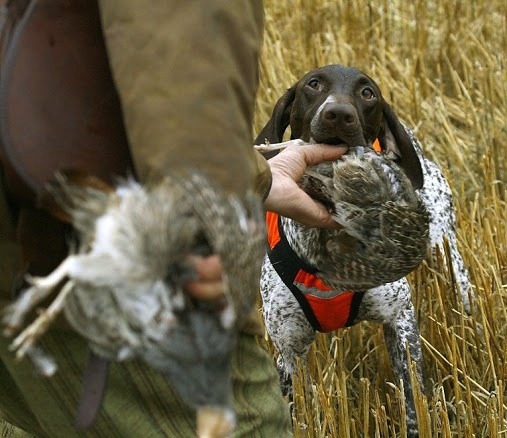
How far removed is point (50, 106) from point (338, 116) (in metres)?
1.61

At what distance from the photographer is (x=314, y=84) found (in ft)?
11.8

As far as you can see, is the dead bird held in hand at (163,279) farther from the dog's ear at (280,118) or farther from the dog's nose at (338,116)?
the dog's ear at (280,118)

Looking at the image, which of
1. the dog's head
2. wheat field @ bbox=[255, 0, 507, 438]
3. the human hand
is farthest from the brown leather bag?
the dog's head

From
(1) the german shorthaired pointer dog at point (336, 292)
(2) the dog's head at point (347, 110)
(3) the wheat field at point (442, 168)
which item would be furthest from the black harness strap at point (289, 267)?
(2) the dog's head at point (347, 110)

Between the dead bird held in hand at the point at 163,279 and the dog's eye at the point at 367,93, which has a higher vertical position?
the dead bird held in hand at the point at 163,279

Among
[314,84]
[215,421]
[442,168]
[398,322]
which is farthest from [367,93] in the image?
[215,421]

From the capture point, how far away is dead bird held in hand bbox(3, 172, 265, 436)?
53.2 inches

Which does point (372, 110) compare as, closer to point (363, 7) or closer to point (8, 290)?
point (8, 290)

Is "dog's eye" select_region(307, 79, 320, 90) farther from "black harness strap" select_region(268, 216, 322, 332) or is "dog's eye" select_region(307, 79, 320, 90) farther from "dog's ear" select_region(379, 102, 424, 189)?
"black harness strap" select_region(268, 216, 322, 332)

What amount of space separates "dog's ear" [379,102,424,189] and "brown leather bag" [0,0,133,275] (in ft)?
6.11

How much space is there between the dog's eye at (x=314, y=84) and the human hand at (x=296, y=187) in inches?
28.8

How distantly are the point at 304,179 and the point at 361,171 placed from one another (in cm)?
16

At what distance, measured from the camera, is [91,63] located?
166cm

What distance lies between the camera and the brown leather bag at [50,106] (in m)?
1.60
